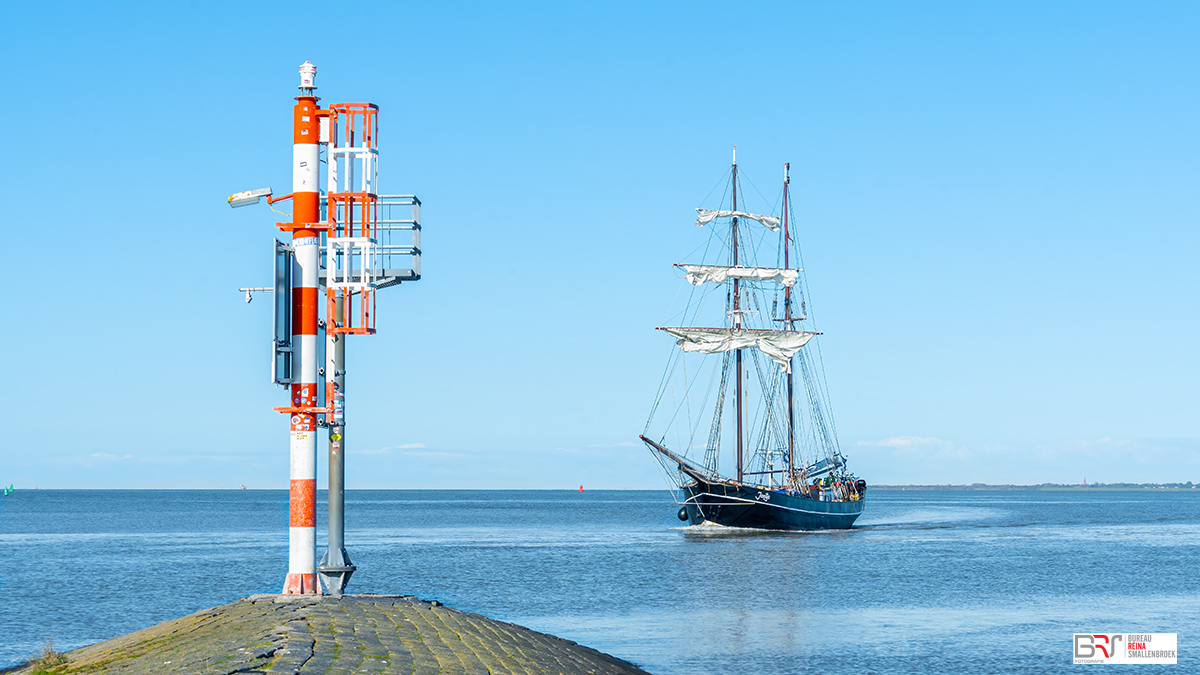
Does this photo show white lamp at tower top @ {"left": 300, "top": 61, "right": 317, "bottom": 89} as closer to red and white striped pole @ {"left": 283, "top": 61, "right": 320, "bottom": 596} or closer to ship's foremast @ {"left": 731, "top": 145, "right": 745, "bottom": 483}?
red and white striped pole @ {"left": 283, "top": 61, "right": 320, "bottom": 596}

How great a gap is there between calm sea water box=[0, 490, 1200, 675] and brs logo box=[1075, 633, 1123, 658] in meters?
0.46

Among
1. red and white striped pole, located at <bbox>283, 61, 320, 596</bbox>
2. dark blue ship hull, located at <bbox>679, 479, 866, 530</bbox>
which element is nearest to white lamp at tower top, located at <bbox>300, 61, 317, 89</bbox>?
red and white striped pole, located at <bbox>283, 61, 320, 596</bbox>

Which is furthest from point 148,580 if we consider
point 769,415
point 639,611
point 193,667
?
point 769,415

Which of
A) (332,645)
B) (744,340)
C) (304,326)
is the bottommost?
(332,645)

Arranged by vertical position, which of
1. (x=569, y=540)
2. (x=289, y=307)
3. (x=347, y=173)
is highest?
(x=347, y=173)

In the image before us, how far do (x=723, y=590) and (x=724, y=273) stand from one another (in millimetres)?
53250

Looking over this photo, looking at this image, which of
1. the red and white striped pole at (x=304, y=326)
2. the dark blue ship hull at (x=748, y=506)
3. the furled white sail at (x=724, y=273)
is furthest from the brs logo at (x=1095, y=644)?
the furled white sail at (x=724, y=273)

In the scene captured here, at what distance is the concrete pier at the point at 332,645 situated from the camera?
1309 cm

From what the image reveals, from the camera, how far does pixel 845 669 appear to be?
2405cm

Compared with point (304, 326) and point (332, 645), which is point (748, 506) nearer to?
point (304, 326)

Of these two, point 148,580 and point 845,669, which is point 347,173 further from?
point 148,580

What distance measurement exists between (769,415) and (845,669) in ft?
227

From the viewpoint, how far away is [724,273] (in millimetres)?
92875
